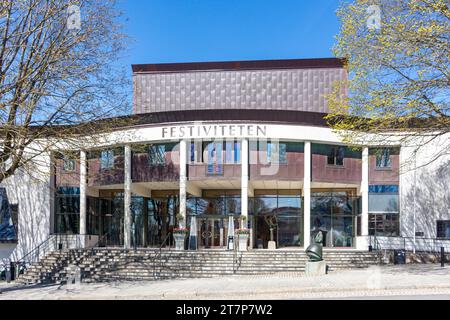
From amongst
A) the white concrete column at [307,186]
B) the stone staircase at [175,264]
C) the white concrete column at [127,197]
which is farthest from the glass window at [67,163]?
the white concrete column at [307,186]

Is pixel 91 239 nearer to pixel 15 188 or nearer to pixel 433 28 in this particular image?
pixel 15 188

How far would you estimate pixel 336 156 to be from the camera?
1230 inches

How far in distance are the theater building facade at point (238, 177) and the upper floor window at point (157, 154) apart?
3.3 inches

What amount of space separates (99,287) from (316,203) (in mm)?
17313

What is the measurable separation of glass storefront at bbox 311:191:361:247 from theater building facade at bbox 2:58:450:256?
0.21 feet

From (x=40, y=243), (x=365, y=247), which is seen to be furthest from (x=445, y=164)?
(x=40, y=243)

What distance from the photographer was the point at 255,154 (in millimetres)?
30062

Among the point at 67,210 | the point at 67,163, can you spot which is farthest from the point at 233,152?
the point at 67,210

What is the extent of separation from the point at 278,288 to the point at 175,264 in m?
9.31

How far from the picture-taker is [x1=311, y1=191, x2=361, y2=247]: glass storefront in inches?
1321

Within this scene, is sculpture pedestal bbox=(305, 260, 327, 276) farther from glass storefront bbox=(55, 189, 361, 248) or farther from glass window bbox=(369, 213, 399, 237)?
glass storefront bbox=(55, 189, 361, 248)

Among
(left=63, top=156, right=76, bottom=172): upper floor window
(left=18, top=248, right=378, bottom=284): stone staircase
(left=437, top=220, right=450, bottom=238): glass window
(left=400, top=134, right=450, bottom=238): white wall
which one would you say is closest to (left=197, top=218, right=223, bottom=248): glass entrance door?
(left=18, top=248, right=378, bottom=284): stone staircase

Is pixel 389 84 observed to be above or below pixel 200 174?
above

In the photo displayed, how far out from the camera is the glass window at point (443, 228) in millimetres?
29309
